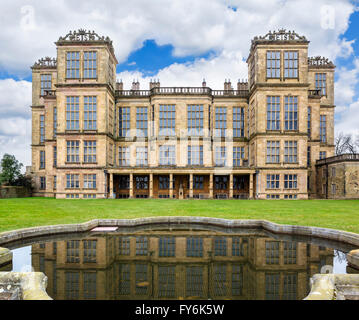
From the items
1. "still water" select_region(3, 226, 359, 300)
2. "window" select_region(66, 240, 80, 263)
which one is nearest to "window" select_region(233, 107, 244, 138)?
"still water" select_region(3, 226, 359, 300)

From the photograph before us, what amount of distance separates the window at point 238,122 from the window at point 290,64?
26.9 feet

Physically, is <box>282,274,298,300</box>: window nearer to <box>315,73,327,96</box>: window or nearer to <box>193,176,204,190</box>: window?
<box>193,176,204,190</box>: window

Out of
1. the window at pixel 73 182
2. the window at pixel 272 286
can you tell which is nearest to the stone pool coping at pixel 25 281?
the window at pixel 272 286

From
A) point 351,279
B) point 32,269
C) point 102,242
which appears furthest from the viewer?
point 102,242

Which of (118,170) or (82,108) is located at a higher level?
(82,108)

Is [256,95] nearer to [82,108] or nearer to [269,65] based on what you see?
A: [269,65]

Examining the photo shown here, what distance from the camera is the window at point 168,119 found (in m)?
40.3

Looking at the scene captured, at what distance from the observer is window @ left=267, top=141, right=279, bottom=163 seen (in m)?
37.2

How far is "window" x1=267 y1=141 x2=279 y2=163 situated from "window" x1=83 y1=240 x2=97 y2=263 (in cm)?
3028

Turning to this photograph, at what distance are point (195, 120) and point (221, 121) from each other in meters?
4.29

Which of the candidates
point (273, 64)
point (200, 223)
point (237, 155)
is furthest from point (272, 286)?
point (273, 64)
